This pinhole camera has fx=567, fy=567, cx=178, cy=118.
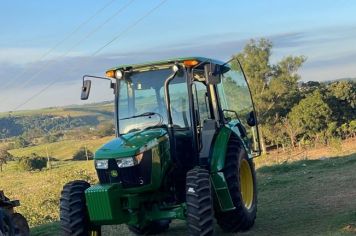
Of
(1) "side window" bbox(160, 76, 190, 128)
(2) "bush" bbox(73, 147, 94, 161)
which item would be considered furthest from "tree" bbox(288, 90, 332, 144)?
(1) "side window" bbox(160, 76, 190, 128)

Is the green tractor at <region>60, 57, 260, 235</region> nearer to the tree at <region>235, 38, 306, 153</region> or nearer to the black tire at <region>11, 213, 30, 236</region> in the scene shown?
the black tire at <region>11, 213, 30, 236</region>

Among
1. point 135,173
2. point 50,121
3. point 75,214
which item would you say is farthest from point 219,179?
point 50,121

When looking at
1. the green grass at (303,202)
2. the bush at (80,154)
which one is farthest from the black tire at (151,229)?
the bush at (80,154)

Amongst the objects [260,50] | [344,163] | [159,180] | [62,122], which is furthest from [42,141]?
[159,180]

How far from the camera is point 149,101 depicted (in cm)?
778

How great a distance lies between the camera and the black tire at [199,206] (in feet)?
21.6

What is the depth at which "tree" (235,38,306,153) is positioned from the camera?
183 ft

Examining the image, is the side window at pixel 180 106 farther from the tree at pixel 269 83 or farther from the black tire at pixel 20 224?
the tree at pixel 269 83

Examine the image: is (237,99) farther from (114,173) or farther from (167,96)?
(114,173)

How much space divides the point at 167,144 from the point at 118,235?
2218 millimetres

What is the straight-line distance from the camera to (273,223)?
8305mm

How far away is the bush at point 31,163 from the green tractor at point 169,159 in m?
62.9

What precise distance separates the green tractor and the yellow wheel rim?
0.02m

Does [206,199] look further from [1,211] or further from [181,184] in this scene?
[1,211]
